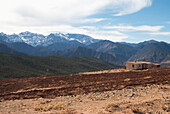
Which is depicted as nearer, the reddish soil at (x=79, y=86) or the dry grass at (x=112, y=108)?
the dry grass at (x=112, y=108)

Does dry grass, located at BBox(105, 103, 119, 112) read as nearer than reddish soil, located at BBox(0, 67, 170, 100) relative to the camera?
Yes

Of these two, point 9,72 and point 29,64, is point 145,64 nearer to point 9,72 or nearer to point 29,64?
point 9,72

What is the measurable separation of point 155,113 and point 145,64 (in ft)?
151

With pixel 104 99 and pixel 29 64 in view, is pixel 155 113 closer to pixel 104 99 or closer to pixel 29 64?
pixel 104 99

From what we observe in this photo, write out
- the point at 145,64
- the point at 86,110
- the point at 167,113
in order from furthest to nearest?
1. the point at 145,64
2. the point at 86,110
3. the point at 167,113

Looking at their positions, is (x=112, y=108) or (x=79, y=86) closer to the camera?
(x=112, y=108)

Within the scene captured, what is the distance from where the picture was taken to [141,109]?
12422 millimetres

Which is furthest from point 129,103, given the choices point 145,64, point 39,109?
point 145,64

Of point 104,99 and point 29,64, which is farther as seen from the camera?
point 29,64

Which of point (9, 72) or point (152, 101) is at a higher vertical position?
point (152, 101)

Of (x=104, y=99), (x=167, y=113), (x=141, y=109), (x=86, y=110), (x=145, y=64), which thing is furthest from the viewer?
(x=145, y=64)

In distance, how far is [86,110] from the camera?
1352 cm

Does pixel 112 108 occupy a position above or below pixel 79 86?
above

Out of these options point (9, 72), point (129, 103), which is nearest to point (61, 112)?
point (129, 103)
